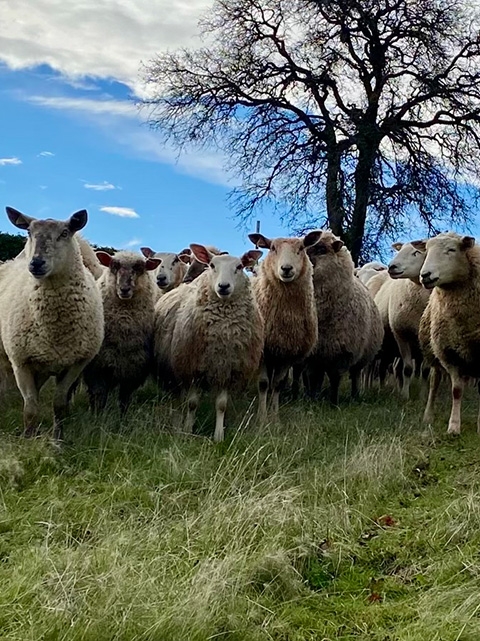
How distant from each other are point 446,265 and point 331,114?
16486mm

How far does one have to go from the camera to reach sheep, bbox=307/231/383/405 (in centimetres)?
912

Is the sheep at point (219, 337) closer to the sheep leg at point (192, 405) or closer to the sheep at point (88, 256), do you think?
the sheep leg at point (192, 405)

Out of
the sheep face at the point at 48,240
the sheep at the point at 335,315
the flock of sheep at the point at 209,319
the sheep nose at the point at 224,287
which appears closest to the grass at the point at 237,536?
the flock of sheep at the point at 209,319

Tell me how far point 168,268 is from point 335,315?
8.03 ft

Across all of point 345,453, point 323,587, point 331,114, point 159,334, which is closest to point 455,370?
point 345,453

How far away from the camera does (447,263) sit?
7.20 meters

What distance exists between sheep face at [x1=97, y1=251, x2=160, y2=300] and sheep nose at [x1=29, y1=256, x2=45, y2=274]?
1.31m

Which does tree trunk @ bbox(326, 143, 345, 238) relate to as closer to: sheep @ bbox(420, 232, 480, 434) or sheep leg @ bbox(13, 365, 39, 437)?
sheep @ bbox(420, 232, 480, 434)

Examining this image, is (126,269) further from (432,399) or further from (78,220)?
(432,399)

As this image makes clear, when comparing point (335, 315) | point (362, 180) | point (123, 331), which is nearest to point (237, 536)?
point (123, 331)

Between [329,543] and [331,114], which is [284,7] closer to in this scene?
[331,114]

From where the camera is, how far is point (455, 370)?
742cm

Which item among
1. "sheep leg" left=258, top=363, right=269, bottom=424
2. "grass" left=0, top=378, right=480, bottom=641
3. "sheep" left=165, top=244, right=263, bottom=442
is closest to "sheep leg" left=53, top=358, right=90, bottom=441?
"grass" left=0, top=378, right=480, bottom=641

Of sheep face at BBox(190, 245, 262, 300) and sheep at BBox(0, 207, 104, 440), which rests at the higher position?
sheep face at BBox(190, 245, 262, 300)
